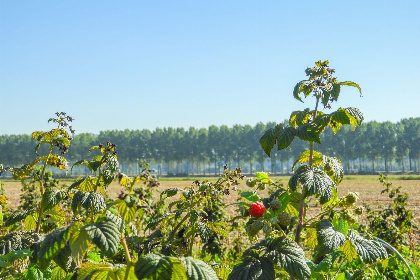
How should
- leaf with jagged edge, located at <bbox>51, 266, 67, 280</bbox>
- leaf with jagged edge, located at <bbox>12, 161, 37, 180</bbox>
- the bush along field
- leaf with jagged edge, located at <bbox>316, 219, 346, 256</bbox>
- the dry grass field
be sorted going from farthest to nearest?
1. the dry grass field
2. leaf with jagged edge, located at <bbox>12, 161, 37, 180</bbox>
3. leaf with jagged edge, located at <bbox>51, 266, 67, 280</bbox>
4. leaf with jagged edge, located at <bbox>316, 219, 346, 256</bbox>
5. the bush along field

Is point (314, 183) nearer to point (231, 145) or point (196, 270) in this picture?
point (196, 270)

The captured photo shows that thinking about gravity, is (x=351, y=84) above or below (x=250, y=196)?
above

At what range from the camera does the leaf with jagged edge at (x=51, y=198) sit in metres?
2.16

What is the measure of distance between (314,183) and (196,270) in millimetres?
800

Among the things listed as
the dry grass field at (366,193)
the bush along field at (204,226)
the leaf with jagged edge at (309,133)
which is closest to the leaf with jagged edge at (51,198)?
the bush along field at (204,226)

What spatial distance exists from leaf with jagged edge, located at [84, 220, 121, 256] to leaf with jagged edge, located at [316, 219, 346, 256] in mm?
851

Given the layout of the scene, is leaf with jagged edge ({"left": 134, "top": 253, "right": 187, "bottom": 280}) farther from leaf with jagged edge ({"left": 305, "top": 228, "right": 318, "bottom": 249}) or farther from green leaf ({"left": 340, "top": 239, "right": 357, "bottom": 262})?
leaf with jagged edge ({"left": 305, "top": 228, "right": 318, "bottom": 249})

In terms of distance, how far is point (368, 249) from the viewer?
6.07ft

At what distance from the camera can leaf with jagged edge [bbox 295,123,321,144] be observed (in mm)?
1892

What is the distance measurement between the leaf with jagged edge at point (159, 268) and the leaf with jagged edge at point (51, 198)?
1090mm

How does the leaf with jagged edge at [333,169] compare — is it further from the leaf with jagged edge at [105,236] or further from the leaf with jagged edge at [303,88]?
the leaf with jagged edge at [105,236]

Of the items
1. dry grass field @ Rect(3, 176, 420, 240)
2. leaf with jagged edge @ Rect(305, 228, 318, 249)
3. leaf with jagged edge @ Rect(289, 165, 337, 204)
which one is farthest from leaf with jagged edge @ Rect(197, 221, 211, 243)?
dry grass field @ Rect(3, 176, 420, 240)

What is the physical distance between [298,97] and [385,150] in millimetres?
95863

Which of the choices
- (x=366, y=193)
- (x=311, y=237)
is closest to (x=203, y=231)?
(x=311, y=237)
